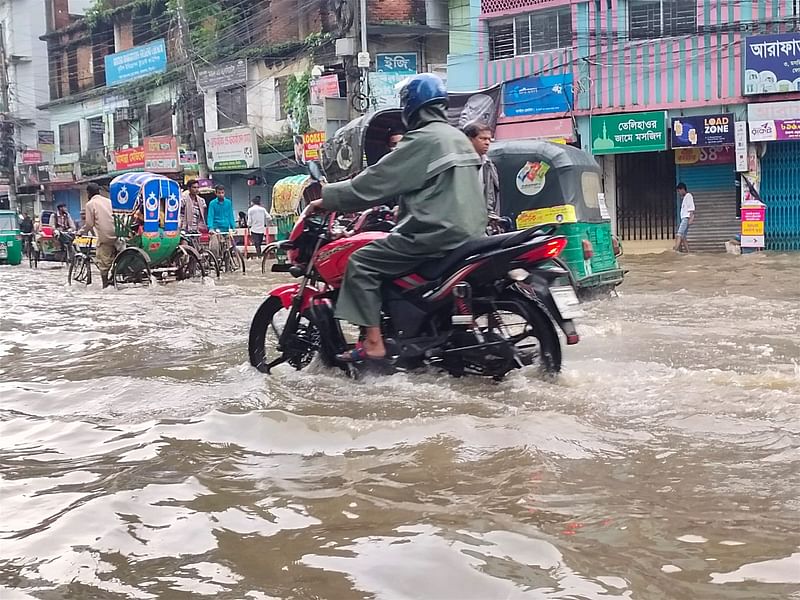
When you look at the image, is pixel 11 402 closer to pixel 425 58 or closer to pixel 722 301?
pixel 722 301

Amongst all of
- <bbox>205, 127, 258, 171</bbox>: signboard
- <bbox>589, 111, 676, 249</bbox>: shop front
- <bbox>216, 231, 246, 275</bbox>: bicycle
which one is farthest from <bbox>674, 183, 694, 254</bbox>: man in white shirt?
<bbox>205, 127, 258, 171</bbox>: signboard

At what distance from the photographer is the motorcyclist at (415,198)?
4.57m

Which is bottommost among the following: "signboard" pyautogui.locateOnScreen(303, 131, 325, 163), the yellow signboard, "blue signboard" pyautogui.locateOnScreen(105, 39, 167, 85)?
the yellow signboard

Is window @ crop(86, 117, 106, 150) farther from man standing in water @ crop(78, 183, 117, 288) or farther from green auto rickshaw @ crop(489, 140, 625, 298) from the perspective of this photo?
green auto rickshaw @ crop(489, 140, 625, 298)

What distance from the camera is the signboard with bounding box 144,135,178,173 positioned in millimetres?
30281

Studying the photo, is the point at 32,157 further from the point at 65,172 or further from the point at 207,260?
the point at 207,260

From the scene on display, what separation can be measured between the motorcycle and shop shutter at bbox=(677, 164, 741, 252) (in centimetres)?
1537

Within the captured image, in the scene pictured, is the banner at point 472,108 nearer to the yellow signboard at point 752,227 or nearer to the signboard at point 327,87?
the yellow signboard at point 752,227

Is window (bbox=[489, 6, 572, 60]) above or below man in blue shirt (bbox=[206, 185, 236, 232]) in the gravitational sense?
above

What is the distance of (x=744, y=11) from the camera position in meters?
17.6

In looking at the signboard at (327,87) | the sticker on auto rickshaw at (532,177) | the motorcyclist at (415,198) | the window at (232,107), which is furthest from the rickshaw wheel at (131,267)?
the window at (232,107)

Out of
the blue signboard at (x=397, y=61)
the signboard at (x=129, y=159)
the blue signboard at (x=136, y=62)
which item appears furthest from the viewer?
the blue signboard at (x=136, y=62)

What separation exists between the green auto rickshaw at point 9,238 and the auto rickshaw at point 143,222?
11638 mm

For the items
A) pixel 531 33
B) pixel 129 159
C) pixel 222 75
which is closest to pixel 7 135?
pixel 129 159
